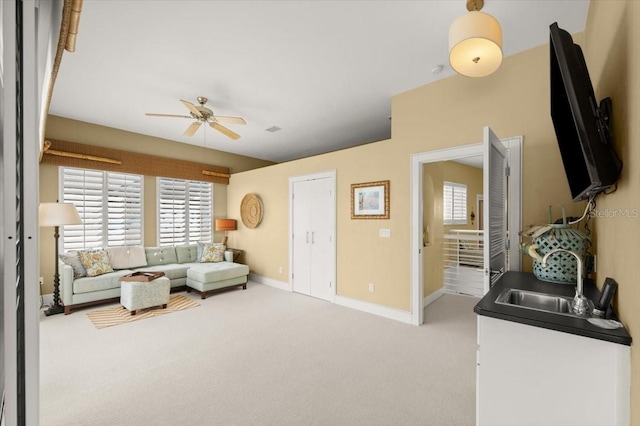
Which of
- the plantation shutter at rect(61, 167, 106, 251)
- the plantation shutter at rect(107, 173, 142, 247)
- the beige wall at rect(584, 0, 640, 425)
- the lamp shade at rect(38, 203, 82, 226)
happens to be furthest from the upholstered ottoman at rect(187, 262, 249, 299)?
the beige wall at rect(584, 0, 640, 425)

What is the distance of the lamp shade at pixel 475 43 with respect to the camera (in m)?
1.66

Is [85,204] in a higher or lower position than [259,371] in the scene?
higher

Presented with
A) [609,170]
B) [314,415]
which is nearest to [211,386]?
[314,415]

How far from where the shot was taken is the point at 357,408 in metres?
2.01

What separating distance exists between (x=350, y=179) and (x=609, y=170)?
3.26 meters

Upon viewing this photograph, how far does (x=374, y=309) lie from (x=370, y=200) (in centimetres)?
154

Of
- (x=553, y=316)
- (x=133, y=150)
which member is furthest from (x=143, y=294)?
(x=553, y=316)

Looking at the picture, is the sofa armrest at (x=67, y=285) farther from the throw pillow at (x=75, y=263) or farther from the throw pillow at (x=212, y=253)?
the throw pillow at (x=212, y=253)

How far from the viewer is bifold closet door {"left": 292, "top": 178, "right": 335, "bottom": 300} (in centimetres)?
462

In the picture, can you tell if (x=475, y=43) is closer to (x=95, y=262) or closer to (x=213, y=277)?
(x=213, y=277)

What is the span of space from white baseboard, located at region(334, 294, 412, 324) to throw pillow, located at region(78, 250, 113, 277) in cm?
359

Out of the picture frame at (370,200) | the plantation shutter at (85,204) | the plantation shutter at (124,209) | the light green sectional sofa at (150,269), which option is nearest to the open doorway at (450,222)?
the picture frame at (370,200)

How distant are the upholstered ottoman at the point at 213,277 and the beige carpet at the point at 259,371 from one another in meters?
0.84

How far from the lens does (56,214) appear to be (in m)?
3.66
